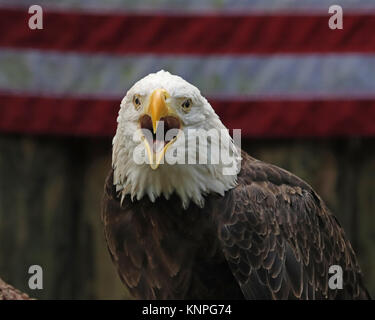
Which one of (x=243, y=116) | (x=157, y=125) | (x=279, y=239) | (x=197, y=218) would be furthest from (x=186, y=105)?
(x=243, y=116)

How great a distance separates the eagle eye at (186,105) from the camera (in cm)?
180

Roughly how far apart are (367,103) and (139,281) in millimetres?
1100

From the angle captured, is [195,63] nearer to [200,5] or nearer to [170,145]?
[200,5]

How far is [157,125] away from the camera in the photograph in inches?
68.6

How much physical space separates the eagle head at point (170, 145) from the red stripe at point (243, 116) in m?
0.79

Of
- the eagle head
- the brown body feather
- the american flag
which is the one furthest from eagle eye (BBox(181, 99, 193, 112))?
the american flag

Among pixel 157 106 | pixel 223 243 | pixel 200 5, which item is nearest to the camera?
pixel 157 106

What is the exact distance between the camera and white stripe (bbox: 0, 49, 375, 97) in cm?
275

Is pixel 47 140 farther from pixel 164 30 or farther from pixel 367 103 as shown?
pixel 367 103

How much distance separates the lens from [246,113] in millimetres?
2756

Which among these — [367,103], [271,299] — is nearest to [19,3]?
[367,103]

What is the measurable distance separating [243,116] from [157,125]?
105 cm

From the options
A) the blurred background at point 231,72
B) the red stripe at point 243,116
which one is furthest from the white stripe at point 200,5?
the red stripe at point 243,116

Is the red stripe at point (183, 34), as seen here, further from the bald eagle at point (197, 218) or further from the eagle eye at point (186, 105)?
the eagle eye at point (186, 105)
